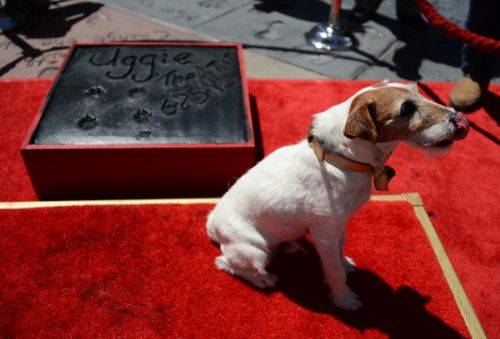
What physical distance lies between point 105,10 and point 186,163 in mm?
4327

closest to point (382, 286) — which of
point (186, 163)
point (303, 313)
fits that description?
point (303, 313)

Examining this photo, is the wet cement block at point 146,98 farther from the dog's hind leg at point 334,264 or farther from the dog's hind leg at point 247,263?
the dog's hind leg at point 334,264

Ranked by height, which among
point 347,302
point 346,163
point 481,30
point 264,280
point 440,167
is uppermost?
point 346,163

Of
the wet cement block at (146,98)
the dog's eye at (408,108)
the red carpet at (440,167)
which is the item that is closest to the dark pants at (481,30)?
the red carpet at (440,167)

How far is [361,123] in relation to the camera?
2.07m

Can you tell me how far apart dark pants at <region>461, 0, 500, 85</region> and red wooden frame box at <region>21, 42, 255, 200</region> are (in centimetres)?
281

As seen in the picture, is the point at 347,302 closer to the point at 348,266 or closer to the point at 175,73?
the point at 348,266

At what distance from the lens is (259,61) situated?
566 cm

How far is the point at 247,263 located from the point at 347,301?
2.42ft

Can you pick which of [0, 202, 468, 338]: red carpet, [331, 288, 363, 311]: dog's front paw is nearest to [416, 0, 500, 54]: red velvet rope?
[0, 202, 468, 338]: red carpet

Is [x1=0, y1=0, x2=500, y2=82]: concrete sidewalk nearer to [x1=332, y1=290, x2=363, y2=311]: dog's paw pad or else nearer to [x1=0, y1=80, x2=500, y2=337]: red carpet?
[x1=0, y1=80, x2=500, y2=337]: red carpet

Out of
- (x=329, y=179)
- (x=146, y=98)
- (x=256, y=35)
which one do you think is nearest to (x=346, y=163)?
(x=329, y=179)

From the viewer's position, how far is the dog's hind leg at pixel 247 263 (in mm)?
2707

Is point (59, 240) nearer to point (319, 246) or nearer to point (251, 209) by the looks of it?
point (251, 209)
